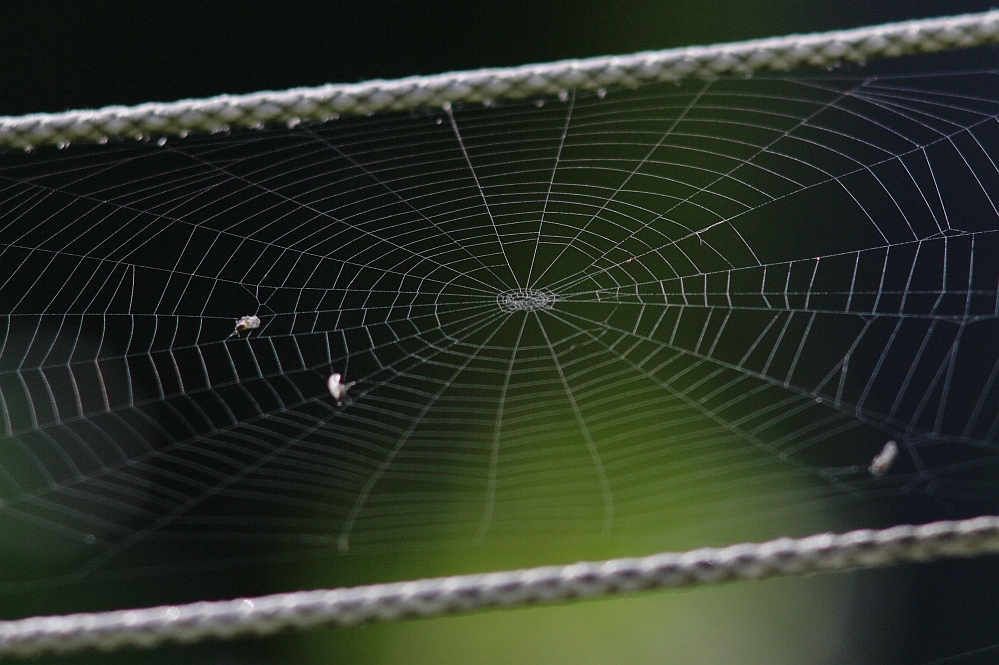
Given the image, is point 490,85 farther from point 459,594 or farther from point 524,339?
point 524,339

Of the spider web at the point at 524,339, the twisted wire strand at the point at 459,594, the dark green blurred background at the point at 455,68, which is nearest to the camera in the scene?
the twisted wire strand at the point at 459,594

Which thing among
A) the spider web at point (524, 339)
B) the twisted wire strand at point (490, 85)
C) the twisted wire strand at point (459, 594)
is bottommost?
the twisted wire strand at point (459, 594)

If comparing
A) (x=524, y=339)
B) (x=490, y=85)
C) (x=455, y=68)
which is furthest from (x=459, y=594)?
(x=455, y=68)

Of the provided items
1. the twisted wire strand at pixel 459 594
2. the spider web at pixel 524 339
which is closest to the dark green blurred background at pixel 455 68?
the spider web at pixel 524 339

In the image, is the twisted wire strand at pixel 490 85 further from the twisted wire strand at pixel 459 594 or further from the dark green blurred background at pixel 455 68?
the dark green blurred background at pixel 455 68

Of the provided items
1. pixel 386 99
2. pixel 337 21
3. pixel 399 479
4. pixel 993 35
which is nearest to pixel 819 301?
pixel 399 479

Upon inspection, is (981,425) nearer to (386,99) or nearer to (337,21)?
(337,21)

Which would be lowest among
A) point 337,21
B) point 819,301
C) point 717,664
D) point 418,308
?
point 717,664
